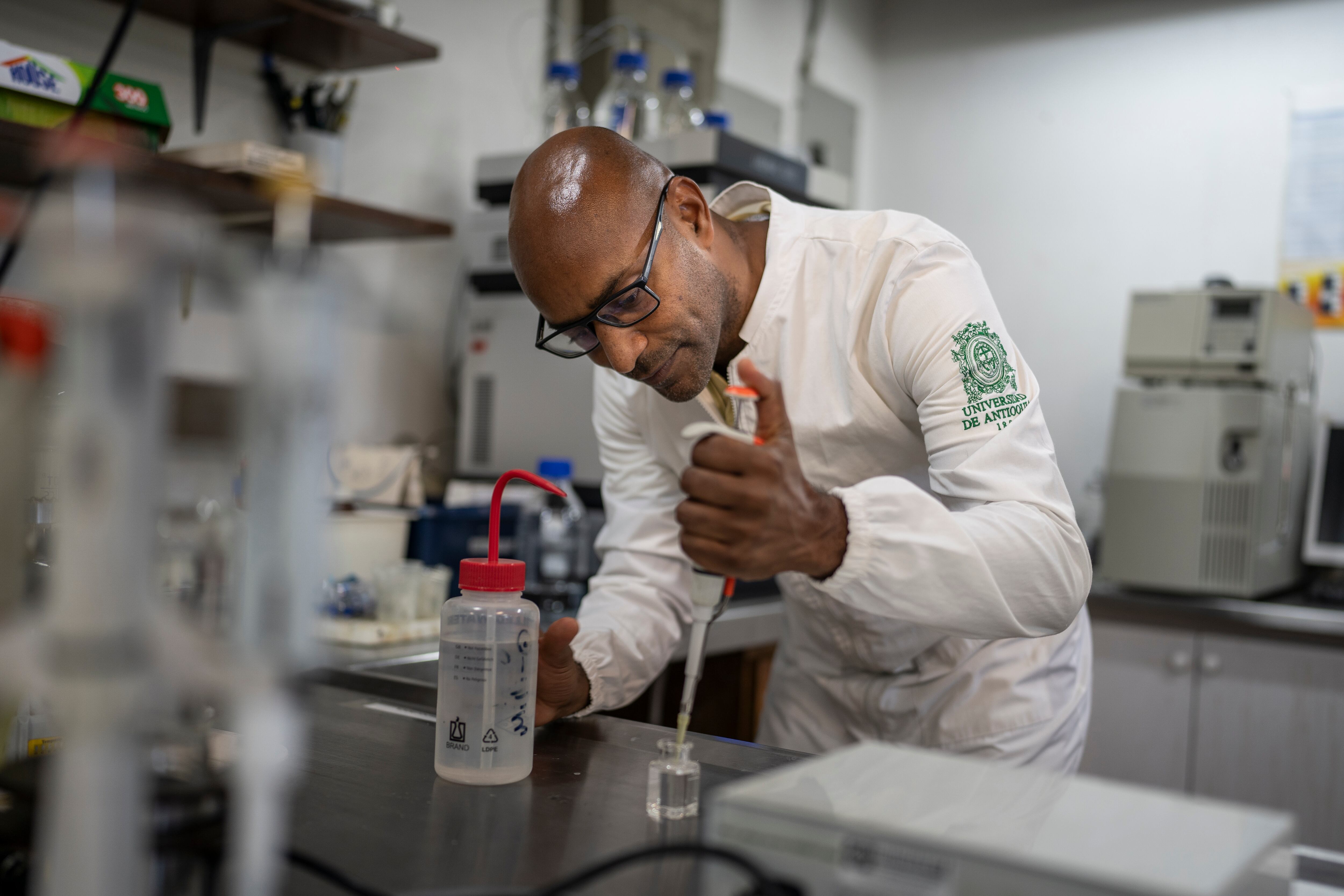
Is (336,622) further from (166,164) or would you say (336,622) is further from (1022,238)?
(1022,238)

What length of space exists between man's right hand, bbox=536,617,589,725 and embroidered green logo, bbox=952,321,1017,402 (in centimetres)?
43

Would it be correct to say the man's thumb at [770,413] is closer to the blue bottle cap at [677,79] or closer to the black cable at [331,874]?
the black cable at [331,874]

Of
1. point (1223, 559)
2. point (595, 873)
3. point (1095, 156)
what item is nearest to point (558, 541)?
point (595, 873)

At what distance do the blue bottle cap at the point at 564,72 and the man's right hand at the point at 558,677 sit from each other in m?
1.66

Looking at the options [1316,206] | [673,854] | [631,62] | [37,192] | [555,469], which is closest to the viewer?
[37,192]

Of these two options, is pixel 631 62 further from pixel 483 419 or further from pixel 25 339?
pixel 25 339

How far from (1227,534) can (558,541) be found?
60.3 inches

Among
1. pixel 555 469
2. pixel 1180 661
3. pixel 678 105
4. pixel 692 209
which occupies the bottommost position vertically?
pixel 1180 661

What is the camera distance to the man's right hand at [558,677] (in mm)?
998

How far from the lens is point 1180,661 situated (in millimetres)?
2457

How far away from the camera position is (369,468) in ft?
6.61

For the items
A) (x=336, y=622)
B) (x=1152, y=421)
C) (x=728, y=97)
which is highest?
(x=728, y=97)

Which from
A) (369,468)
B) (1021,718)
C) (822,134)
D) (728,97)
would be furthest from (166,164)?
(822,134)

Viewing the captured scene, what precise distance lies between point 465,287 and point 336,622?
1.16 m
